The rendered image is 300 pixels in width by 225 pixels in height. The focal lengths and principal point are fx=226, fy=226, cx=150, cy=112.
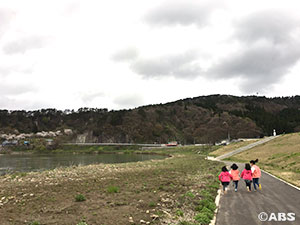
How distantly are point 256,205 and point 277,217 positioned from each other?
193 centimetres

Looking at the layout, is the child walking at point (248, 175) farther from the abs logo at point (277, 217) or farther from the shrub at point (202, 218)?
the shrub at point (202, 218)

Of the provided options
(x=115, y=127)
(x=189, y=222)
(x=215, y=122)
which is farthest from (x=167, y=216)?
(x=115, y=127)

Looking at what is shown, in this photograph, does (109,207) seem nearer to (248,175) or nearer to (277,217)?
(277,217)

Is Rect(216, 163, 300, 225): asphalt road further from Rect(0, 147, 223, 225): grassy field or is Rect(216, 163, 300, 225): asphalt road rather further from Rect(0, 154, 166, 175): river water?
Rect(0, 154, 166, 175): river water

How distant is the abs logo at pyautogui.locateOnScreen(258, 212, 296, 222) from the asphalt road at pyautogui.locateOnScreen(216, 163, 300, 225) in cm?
4

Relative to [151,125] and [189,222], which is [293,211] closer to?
[189,222]

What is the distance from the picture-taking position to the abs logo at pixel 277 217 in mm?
9373

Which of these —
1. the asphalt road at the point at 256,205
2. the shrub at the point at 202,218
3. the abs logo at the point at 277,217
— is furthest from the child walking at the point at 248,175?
the shrub at the point at 202,218

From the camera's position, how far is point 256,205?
38.0 ft

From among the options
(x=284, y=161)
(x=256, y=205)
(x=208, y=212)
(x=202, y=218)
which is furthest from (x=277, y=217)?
(x=284, y=161)

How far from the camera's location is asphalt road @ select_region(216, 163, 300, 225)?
9414 millimetres

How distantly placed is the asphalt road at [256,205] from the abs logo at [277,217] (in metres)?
0.04

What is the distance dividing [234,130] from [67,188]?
453ft

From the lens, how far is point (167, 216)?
998 cm
